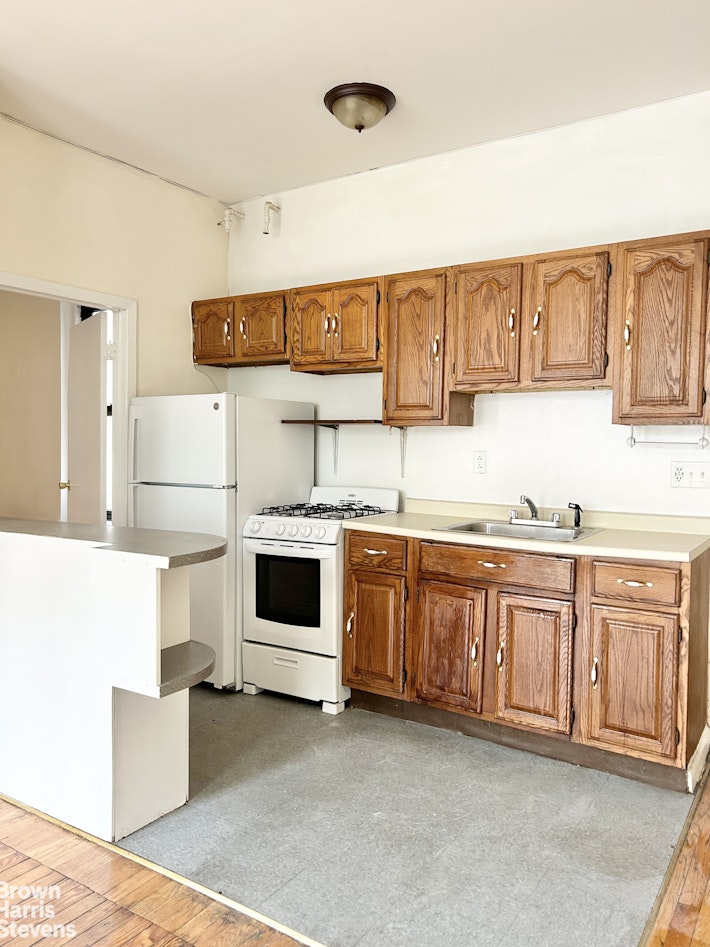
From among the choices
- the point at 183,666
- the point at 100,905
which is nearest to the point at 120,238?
the point at 183,666

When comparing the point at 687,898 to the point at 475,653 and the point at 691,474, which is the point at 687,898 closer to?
the point at 475,653

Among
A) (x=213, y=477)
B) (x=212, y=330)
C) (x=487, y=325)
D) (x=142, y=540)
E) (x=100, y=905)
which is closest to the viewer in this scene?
(x=100, y=905)

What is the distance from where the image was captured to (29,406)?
15.8ft

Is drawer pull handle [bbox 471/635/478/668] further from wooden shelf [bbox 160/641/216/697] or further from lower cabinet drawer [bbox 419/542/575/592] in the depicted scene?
wooden shelf [bbox 160/641/216/697]

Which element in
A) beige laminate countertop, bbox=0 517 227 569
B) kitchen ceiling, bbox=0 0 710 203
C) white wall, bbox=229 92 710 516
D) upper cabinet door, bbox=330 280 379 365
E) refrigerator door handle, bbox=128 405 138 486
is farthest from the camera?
refrigerator door handle, bbox=128 405 138 486

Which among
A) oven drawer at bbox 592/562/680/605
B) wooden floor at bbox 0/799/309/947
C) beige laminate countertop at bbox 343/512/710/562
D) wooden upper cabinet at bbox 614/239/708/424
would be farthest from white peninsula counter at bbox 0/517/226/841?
wooden upper cabinet at bbox 614/239/708/424

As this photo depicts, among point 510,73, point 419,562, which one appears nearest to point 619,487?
point 419,562

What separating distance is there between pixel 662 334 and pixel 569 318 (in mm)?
390

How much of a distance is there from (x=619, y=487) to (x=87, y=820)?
257 centimetres

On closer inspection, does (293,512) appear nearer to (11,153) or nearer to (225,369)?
(225,369)

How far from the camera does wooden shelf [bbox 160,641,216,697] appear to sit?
2201mm

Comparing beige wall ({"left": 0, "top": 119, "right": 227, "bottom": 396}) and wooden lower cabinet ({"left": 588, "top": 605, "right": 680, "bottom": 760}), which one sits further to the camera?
beige wall ({"left": 0, "top": 119, "right": 227, "bottom": 396})

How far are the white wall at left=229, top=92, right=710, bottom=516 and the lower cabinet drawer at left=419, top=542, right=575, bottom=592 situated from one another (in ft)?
2.06

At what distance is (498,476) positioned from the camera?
3592 mm
